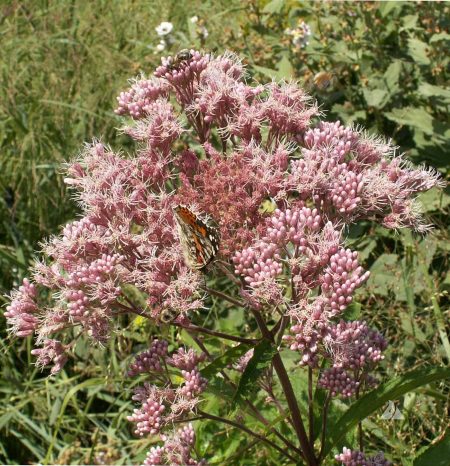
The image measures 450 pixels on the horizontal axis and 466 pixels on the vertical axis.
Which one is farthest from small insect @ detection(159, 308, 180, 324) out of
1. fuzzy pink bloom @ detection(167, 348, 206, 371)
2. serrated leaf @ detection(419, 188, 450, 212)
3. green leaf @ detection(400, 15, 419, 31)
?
green leaf @ detection(400, 15, 419, 31)

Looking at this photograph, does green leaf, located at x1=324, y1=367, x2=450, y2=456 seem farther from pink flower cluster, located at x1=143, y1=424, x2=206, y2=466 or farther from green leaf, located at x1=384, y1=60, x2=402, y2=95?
green leaf, located at x1=384, y1=60, x2=402, y2=95

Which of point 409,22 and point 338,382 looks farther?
point 409,22

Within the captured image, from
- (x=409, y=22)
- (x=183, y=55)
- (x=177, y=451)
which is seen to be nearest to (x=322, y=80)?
(x=409, y=22)

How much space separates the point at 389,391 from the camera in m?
1.94

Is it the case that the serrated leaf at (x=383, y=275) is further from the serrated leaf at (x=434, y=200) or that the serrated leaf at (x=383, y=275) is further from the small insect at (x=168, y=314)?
the small insect at (x=168, y=314)

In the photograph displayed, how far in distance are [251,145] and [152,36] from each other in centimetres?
357

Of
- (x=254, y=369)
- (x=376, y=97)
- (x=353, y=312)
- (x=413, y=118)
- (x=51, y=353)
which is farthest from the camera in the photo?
(x=376, y=97)

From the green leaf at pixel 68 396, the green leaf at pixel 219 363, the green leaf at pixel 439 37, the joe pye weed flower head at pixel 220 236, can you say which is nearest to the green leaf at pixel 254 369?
the joe pye weed flower head at pixel 220 236

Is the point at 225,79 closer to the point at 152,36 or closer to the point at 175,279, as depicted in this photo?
the point at 175,279

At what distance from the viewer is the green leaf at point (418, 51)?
13.1 ft

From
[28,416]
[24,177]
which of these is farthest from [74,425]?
[24,177]

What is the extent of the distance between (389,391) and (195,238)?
597 mm

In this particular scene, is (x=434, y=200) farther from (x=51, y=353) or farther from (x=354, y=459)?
(x=51, y=353)

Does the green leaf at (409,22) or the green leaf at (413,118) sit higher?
the green leaf at (409,22)
